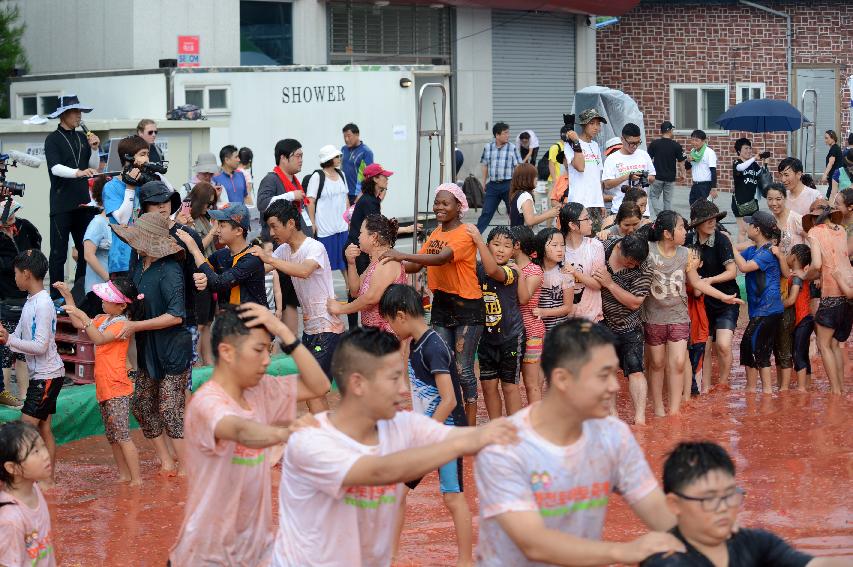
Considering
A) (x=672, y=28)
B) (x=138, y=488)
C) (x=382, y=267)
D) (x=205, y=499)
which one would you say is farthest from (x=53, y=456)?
(x=672, y=28)

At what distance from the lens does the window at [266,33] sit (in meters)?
23.6

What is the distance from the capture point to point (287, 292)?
995cm

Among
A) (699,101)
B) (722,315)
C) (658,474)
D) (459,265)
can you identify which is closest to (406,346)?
(459,265)

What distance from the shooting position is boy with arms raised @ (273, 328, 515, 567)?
4.12 meters

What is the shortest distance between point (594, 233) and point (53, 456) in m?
4.86

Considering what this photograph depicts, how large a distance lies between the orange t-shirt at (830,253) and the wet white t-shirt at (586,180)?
3.55 m

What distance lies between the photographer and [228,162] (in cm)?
1393

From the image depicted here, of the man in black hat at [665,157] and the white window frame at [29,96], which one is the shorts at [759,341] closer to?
the man in black hat at [665,157]

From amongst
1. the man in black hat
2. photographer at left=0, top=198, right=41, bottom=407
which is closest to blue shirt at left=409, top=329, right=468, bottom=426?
photographer at left=0, top=198, right=41, bottom=407

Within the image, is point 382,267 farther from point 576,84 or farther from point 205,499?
point 576,84

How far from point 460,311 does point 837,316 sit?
145 inches

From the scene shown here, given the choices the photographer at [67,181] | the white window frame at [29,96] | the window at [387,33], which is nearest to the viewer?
the photographer at [67,181]

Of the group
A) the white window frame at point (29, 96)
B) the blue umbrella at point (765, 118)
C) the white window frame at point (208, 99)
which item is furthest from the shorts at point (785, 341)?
the white window frame at point (29, 96)

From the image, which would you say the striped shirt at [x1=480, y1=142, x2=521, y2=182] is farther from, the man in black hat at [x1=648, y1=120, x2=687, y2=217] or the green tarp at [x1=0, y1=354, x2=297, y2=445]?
the green tarp at [x1=0, y1=354, x2=297, y2=445]
